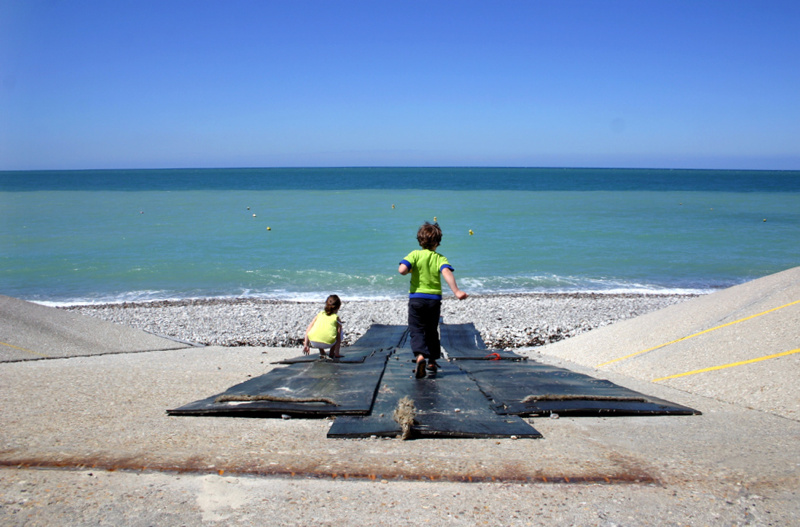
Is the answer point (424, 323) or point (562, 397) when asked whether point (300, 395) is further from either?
point (562, 397)

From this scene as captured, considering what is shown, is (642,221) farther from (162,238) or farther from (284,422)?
(284,422)

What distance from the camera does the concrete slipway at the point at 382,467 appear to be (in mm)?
2826

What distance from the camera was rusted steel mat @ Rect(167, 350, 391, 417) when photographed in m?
4.32

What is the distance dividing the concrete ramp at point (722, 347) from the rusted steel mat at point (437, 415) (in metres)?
2.63

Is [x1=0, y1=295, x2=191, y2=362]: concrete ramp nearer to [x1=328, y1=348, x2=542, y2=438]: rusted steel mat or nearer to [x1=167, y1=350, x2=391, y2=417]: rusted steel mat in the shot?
[x1=167, y1=350, x2=391, y2=417]: rusted steel mat

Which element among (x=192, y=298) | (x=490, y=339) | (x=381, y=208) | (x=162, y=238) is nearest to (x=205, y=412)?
(x=490, y=339)

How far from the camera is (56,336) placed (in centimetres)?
884

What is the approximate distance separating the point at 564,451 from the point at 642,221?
41.9 meters

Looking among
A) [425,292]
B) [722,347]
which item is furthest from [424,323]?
[722,347]

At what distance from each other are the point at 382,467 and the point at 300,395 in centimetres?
162

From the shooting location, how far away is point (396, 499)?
9.70ft

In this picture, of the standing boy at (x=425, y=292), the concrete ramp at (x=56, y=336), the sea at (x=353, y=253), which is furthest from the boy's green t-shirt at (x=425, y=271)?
the sea at (x=353, y=253)

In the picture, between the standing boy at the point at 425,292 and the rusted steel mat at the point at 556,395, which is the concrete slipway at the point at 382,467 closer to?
the rusted steel mat at the point at 556,395

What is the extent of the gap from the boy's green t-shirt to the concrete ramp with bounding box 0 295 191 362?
584 centimetres
